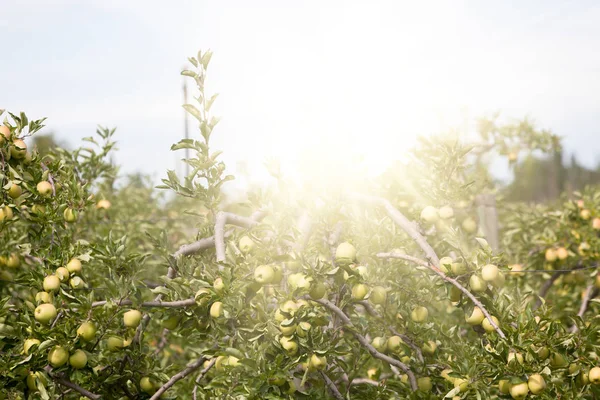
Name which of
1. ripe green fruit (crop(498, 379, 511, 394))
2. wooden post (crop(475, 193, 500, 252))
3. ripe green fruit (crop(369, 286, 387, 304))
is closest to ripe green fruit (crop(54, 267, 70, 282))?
ripe green fruit (crop(369, 286, 387, 304))

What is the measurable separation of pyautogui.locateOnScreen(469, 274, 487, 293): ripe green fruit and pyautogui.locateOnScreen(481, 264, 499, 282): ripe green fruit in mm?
31

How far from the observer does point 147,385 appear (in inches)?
120

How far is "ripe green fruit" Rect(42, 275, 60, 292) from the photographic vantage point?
2.81 metres

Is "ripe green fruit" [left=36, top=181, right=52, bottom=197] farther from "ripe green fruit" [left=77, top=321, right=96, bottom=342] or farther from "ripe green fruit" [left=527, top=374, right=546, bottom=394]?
"ripe green fruit" [left=527, top=374, right=546, bottom=394]

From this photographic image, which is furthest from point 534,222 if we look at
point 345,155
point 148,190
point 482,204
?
point 148,190

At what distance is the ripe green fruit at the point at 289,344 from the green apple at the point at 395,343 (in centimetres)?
85

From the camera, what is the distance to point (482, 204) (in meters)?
5.90

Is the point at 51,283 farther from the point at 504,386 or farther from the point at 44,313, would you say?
the point at 504,386

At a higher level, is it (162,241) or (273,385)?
(162,241)

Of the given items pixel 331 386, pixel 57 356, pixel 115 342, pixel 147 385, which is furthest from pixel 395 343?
pixel 57 356

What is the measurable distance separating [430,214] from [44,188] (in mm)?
2238

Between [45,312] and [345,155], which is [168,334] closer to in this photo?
[45,312]

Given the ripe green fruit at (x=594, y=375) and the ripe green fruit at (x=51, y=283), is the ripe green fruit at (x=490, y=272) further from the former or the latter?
the ripe green fruit at (x=51, y=283)

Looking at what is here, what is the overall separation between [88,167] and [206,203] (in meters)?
2.09
